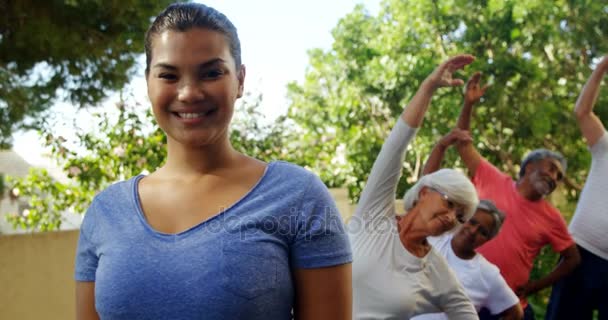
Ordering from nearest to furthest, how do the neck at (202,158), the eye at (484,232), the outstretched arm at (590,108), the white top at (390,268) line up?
the neck at (202,158), the white top at (390,268), the eye at (484,232), the outstretched arm at (590,108)

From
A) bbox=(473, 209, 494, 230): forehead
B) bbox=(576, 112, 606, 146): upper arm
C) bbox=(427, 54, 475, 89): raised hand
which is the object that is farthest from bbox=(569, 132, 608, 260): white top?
bbox=(427, 54, 475, 89): raised hand

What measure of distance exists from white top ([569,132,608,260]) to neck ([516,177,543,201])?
0.31m

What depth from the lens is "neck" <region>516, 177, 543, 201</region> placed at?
335 cm

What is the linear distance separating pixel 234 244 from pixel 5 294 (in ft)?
10.5

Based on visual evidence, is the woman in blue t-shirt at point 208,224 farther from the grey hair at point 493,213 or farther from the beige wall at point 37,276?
the beige wall at point 37,276

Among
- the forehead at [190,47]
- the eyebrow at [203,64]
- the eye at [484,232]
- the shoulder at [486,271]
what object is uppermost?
the forehead at [190,47]

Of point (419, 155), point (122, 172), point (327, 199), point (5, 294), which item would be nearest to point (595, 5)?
point (419, 155)

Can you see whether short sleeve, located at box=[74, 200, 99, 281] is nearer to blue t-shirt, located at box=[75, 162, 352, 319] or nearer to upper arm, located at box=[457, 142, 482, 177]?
blue t-shirt, located at box=[75, 162, 352, 319]

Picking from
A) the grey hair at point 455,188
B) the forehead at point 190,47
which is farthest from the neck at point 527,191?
the forehead at point 190,47

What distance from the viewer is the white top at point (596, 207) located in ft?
11.2

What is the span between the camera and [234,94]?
3.40 feet

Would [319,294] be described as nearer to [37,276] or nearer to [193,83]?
[193,83]

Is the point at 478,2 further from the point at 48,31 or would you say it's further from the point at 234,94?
the point at 234,94

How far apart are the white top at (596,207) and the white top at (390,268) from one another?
5.52 feet
